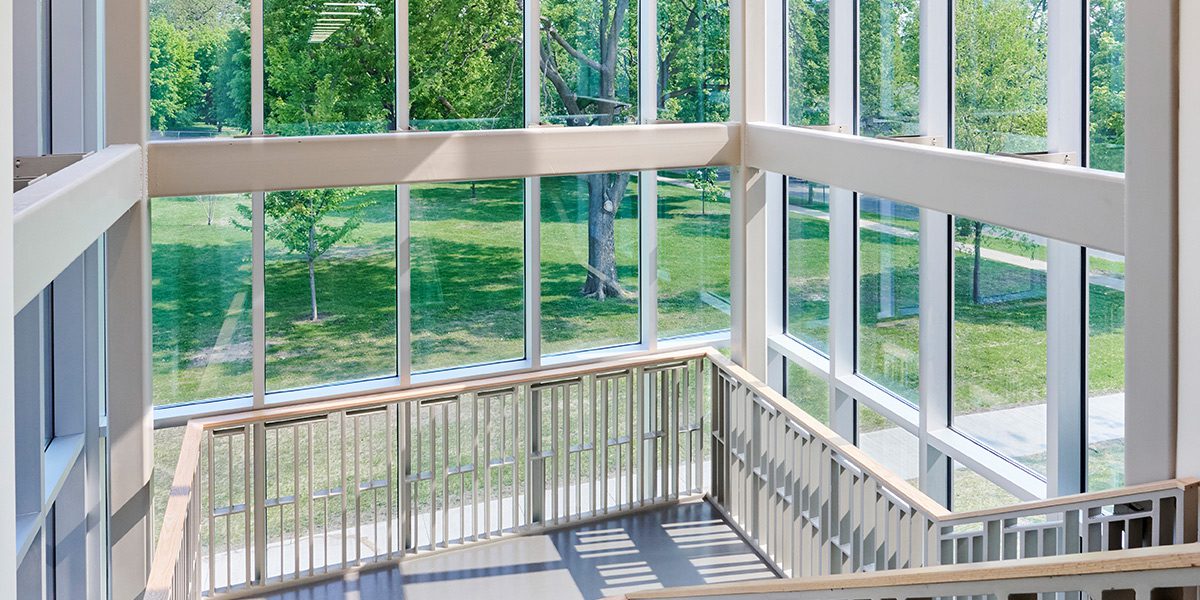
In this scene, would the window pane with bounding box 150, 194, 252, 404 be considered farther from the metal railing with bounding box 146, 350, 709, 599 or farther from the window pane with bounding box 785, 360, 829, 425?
the window pane with bounding box 785, 360, 829, 425

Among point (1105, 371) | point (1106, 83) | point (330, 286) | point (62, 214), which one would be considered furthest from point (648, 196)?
point (62, 214)

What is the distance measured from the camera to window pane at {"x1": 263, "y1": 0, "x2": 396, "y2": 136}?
5844 millimetres

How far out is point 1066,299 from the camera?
433cm

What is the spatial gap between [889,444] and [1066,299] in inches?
63.4

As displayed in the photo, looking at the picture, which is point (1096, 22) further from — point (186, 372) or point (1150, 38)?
point (186, 372)

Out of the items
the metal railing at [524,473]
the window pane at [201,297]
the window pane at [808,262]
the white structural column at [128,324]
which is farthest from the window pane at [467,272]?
the window pane at [808,262]

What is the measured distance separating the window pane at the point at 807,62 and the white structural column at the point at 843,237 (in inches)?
4.4

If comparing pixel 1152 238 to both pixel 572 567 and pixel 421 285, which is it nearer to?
pixel 572 567

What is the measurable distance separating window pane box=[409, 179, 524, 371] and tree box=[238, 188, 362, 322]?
452 millimetres

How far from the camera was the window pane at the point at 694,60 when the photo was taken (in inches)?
271

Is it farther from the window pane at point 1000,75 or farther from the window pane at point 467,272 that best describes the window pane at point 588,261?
the window pane at point 1000,75

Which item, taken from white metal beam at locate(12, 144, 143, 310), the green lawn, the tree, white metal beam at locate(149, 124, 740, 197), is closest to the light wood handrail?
the green lawn

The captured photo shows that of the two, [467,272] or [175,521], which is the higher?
[467,272]

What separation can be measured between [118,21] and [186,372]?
2010mm
